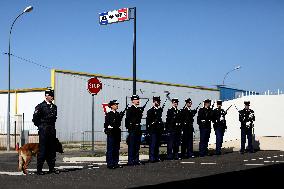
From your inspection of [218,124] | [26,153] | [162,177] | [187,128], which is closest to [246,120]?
[218,124]

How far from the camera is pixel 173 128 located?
16.3 metres

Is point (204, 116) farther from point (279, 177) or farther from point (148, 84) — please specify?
point (148, 84)

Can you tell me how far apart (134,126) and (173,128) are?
209 cm

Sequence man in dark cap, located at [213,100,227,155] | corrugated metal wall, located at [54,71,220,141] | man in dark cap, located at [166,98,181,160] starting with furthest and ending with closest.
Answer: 1. corrugated metal wall, located at [54,71,220,141]
2. man in dark cap, located at [213,100,227,155]
3. man in dark cap, located at [166,98,181,160]

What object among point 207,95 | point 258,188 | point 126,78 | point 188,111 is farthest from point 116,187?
point 207,95

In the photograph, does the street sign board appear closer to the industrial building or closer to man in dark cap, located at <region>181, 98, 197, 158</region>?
man in dark cap, located at <region>181, 98, 197, 158</region>

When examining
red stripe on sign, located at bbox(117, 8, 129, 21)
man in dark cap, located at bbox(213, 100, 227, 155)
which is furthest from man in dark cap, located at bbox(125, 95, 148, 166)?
red stripe on sign, located at bbox(117, 8, 129, 21)

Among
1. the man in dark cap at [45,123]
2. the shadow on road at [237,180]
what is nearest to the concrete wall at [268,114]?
the shadow on road at [237,180]

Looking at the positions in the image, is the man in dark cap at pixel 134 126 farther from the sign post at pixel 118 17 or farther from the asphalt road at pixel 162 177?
the sign post at pixel 118 17

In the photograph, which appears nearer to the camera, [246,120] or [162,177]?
[162,177]

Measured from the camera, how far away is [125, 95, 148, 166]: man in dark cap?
14539 millimetres

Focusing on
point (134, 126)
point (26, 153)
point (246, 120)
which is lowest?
point (26, 153)

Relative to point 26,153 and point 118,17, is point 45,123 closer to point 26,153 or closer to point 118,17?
point 26,153

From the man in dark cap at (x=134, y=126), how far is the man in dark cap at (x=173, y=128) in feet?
5.94
